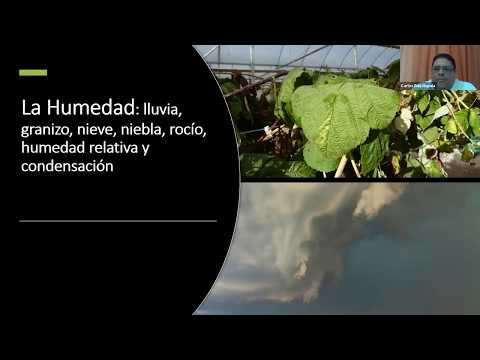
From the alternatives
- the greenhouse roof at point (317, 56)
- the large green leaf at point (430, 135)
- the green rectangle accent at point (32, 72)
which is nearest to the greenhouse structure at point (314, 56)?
the greenhouse roof at point (317, 56)

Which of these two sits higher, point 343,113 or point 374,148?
point 343,113

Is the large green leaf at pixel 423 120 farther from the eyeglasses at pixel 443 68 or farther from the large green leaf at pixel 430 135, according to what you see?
the eyeglasses at pixel 443 68

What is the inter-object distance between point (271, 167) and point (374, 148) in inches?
16.0

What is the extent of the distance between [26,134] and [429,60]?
1660 mm

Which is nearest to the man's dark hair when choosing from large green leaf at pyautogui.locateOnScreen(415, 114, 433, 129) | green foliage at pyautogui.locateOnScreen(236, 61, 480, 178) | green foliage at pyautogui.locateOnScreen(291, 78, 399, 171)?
green foliage at pyautogui.locateOnScreen(236, 61, 480, 178)

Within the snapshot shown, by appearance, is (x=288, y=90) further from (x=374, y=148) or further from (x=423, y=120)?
(x=423, y=120)

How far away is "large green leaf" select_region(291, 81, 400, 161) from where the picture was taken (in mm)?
1903

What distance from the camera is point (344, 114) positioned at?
74.9 inches

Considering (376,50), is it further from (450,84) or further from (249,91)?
(249,91)

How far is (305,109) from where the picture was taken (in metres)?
1.96

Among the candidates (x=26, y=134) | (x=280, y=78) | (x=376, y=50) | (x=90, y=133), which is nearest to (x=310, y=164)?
(x=280, y=78)

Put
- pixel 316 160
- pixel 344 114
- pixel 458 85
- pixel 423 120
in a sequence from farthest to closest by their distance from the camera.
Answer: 1. pixel 458 85
2. pixel 423 120
3. pixel 316 160
4. pixel 344 114

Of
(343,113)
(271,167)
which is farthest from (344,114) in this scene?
(271,167)

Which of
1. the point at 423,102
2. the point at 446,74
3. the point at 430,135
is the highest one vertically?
the point at 446,74
